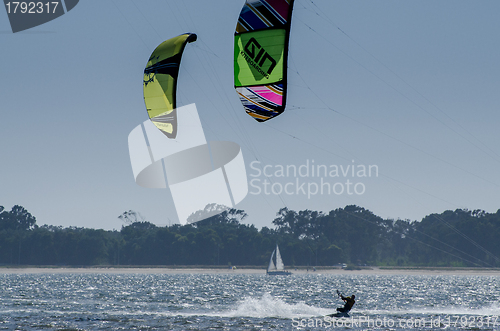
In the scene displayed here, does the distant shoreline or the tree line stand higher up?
the tree line

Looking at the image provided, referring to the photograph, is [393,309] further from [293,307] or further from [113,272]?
[113,272]

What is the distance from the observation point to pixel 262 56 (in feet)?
55.2

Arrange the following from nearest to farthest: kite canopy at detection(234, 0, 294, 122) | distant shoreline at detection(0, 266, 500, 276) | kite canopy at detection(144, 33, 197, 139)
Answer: kite canopy at detection(234, 0, 294, 122)
kite canopy at detection(144, 33, 197, 139)
distant shoreline at detection(0, 266, 500, 276)

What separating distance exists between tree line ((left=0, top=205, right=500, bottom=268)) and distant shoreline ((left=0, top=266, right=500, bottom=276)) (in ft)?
4.33

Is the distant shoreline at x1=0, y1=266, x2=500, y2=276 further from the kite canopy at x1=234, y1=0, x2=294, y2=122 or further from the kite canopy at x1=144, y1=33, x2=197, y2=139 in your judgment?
the kite canopy at x1=234, y1=0, x2=294, y2=122

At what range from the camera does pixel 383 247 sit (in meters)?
127

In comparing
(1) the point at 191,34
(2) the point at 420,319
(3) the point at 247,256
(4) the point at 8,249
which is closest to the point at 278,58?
(1) the point at 191,34

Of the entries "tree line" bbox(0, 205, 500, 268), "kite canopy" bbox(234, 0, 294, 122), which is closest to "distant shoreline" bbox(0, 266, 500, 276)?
"tree line" bbox(0, 205, 500, 268)

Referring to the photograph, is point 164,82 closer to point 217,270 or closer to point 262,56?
point 262,56

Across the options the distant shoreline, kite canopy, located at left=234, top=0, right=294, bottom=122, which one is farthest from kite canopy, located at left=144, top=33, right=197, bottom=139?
the distant shoreline

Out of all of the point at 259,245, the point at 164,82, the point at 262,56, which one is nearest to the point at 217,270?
the point at 259,245

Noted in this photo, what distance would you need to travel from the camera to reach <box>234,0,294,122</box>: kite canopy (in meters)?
16.3

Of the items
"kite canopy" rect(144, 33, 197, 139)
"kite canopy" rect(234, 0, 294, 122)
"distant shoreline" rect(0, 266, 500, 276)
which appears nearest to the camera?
"kite canopy" rect(234, 0, 294, 122)

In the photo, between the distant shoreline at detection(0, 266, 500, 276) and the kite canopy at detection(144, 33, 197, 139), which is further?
the distant shoreline at detection(0, 266, 500, 276)
